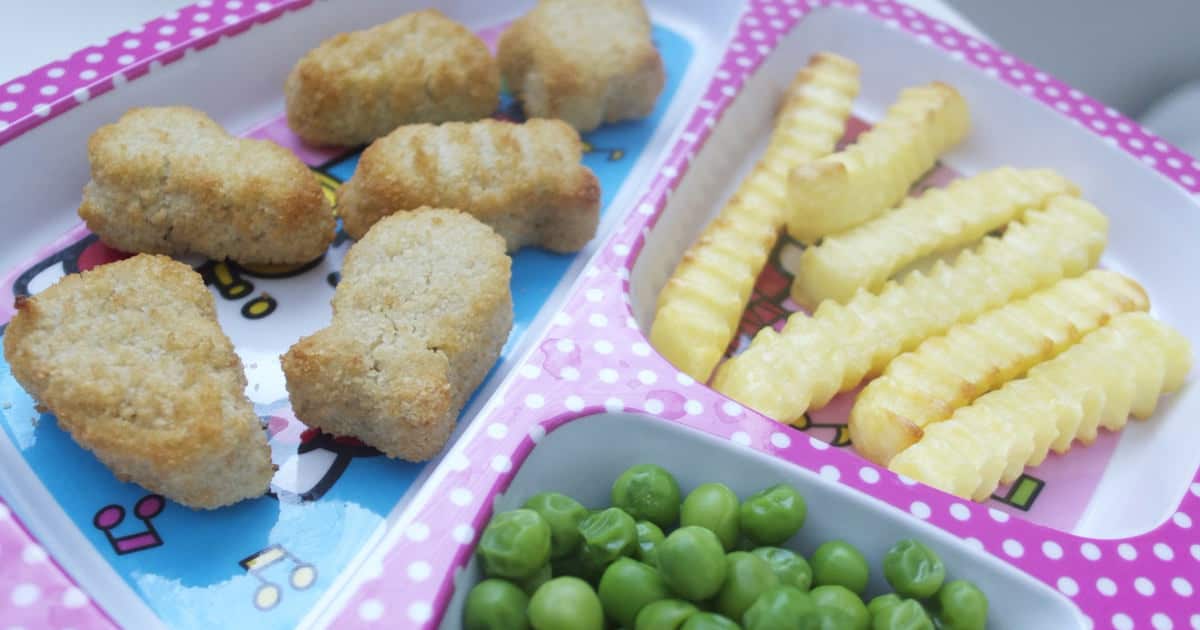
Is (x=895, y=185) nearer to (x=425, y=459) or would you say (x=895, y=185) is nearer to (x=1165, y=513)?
(x=1165, y=513)

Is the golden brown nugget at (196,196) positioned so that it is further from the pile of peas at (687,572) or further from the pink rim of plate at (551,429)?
the pile of peas at (687,572)

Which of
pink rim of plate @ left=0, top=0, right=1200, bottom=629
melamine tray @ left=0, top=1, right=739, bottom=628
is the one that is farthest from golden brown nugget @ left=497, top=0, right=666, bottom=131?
pink rim of plate @ left=0, top=0, right=1200, bottom=629

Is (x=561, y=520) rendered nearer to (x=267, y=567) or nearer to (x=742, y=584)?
(x=742, y=584)

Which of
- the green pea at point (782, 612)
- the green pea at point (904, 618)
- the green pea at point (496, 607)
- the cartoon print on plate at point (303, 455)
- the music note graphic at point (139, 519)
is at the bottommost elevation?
the music note graphic at point (139, 519)

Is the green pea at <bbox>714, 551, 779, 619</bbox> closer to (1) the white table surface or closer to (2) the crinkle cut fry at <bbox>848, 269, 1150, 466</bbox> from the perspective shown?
(2) the crinkle cut fry at <bbox>848, 269, 1150, 466</bbox>

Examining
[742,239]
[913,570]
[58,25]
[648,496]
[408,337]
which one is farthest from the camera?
[58,25]

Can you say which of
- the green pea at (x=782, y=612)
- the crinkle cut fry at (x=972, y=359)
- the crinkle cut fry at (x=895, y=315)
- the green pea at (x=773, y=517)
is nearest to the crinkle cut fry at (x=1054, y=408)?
the crinkle cut fry at (x=972, y=359)

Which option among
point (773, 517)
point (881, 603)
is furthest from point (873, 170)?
point (881, 603)

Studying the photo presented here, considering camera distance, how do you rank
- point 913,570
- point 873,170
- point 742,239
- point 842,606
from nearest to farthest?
point 842,606
point 913,570
point 742,239
point 873,170
